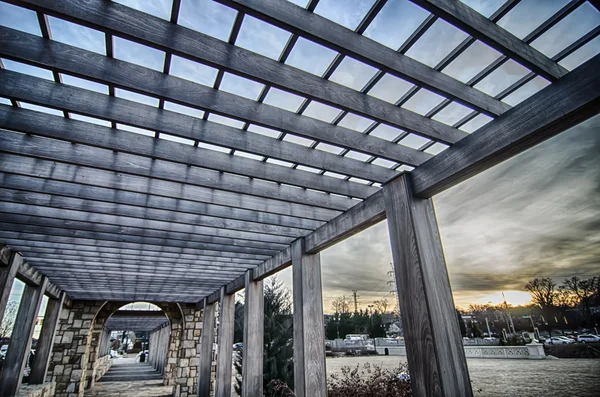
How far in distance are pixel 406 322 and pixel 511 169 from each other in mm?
6136

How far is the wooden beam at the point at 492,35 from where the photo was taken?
5.03ft

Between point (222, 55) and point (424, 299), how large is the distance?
94.4 inches

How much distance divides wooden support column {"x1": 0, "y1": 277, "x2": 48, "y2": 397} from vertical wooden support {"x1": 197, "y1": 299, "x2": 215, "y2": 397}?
4610mm

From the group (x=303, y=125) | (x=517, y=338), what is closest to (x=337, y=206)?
(x=303, y=125)

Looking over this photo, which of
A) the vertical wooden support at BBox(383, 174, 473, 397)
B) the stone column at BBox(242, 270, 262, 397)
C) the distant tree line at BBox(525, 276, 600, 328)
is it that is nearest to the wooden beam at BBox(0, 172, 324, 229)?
the vertical wooden support at BBox(383, 174, 473, 397)

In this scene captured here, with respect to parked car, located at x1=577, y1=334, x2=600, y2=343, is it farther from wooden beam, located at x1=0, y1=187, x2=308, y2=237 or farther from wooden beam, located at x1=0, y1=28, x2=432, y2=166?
wooden beam, located at x1=0, y1=28, x2=432, y2=166

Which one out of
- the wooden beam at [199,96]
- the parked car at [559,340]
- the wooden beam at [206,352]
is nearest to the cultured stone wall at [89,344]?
the wooden beam at [206,352]

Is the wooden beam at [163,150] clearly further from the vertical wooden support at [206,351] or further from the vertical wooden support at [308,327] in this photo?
the vertical wooden support at [206,351]

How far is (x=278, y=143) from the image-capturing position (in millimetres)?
2775

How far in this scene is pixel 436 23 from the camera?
1797 millimetres

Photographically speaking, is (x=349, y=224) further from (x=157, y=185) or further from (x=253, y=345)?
(x=253, y=345)

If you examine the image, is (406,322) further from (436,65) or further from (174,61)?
(174,61)

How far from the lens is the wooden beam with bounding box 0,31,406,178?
1.76m

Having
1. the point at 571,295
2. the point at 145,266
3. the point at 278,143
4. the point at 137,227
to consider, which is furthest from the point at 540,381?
the point at 137,227
